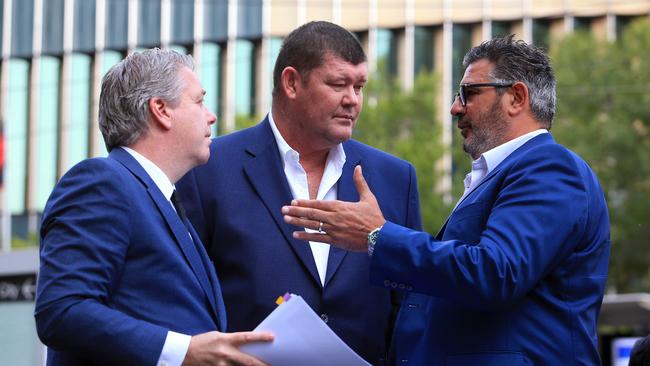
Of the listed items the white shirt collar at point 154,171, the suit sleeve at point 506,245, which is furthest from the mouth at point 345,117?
the white shirt collar at point 154,171

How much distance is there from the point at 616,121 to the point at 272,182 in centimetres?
2677

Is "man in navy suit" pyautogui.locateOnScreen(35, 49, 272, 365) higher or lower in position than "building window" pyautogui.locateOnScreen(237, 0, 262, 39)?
lower

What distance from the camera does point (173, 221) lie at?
4.11 meters

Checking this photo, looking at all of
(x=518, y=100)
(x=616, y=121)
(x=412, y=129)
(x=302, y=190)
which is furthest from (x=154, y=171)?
(x=412, y=129)

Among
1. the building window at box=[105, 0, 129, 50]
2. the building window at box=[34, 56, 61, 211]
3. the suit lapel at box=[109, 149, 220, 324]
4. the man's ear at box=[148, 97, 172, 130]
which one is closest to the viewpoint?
the suit lapel at box=[109, 149, 220, 324]

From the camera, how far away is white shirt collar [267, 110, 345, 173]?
5.62 m

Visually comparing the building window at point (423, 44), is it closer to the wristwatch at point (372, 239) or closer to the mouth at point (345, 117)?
the mouth at point (345, 117)

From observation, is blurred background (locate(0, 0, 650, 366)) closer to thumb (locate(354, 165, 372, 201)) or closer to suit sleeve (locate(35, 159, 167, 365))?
thumb (locate(354, 165, 372, 201))

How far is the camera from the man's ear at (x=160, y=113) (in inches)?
165

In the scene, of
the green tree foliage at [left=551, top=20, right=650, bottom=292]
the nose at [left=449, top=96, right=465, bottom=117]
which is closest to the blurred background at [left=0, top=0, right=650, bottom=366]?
the green tree foliage at [left=551, top=20, right=650, bottom=292]

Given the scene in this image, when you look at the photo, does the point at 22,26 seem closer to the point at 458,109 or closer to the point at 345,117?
the point at 345,117

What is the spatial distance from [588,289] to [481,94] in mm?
840

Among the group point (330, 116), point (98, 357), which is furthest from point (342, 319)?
point (98, 357)

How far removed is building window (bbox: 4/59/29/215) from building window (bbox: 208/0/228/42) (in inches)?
310
